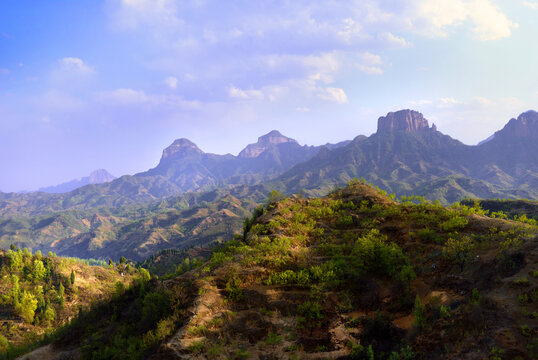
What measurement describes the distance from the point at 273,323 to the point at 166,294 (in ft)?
27.9

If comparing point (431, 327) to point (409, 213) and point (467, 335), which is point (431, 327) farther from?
point (409, 213)

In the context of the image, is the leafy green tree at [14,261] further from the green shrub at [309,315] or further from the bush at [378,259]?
the bush at [378,259]

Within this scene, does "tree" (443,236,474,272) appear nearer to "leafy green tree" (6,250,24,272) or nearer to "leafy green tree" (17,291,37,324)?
"leafy green tree" (17,291,37,324)

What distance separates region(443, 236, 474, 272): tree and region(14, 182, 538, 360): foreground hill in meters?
0.07

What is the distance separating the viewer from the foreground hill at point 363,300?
440 inches

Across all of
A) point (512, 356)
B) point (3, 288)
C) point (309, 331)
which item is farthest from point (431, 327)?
point (3, 288)

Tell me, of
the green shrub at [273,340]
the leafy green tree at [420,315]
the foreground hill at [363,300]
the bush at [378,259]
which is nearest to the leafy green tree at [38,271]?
the foreground hill at [363,300]

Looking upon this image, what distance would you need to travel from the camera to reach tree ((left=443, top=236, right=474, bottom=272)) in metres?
15.8

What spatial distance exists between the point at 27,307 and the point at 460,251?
10235 centimetres

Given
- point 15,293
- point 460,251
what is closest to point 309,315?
point 460,251

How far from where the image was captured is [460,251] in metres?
16.8

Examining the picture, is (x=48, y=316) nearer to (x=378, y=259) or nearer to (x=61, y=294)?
(x=61, y=294)

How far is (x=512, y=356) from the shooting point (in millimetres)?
9211

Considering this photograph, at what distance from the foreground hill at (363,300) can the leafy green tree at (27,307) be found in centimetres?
7347
